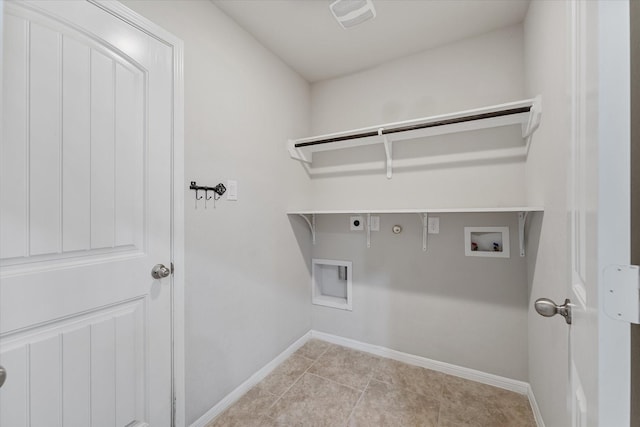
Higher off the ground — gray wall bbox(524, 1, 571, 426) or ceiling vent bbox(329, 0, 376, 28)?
ceiling vent bbox(329, 0, 376, 28)

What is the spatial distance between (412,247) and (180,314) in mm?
1706

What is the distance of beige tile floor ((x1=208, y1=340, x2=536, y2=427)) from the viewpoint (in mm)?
1544

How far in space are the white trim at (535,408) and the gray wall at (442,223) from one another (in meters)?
0.10

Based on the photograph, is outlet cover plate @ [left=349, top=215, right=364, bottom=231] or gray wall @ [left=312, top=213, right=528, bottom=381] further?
outlet cover plate @ [left=349, top=215, right=364, bottom=231]

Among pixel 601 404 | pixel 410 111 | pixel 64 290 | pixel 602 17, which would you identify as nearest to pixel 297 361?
pixel 64 290

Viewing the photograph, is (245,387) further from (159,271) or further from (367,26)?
(367,26)

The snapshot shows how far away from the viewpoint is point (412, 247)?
6.95 feet

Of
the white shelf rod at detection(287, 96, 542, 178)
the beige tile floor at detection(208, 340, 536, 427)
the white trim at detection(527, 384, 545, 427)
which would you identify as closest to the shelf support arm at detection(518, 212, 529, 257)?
the white shelf rod at detection(287, 96, 542, 178)

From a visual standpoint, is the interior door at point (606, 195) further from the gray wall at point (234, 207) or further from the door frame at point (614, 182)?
the gray wall at point (234, 207)

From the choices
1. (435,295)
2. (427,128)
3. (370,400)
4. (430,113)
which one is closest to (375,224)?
(435,295)

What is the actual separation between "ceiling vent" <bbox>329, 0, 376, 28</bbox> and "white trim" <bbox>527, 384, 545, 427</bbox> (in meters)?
2.44

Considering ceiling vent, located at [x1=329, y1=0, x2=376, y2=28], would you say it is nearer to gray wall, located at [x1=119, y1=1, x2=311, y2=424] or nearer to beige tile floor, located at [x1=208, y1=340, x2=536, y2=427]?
gray wall, located at [x1=119, y1=1, x2=311, y2=424]

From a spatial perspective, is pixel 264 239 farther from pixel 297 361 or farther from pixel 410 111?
pixel 410 111

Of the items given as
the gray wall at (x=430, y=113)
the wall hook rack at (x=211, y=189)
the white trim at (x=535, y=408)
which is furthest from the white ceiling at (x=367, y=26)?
the white trim at (x=535, y=408)
